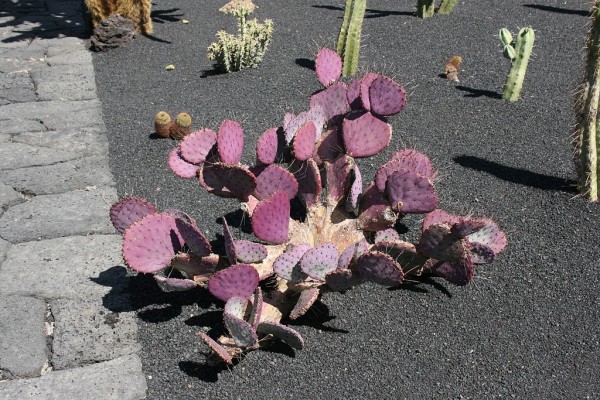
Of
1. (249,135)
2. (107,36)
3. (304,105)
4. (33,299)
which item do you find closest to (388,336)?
(33,299)

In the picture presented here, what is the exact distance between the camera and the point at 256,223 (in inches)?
112

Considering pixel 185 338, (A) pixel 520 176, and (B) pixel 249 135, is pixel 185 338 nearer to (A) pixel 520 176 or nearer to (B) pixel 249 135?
(B) pixel 249 135

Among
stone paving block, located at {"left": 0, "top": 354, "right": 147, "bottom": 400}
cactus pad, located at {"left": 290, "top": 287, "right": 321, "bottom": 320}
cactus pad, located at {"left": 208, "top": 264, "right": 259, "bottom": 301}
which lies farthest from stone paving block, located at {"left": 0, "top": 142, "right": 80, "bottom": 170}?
cactus pad, located at {"left": 290, "top": 287, "right": 321, "bottom": 320}

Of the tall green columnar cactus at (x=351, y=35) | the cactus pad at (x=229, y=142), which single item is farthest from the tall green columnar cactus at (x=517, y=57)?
the cactus pad at (x=229, y=142)

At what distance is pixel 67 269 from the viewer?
344 centimetres

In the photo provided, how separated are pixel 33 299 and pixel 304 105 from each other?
9.03 feet

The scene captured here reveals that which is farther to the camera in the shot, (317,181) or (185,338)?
(317,181)

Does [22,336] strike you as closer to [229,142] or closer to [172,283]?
[172,283]

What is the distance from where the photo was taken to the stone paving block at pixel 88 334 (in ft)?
9.47

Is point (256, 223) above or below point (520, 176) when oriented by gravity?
above

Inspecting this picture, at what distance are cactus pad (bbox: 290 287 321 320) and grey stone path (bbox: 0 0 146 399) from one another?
0.70 meters

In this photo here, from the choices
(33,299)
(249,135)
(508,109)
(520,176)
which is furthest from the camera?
(508,109)

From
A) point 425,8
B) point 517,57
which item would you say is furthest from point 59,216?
point 425,8

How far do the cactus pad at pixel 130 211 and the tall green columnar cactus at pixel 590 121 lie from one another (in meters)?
2.51
